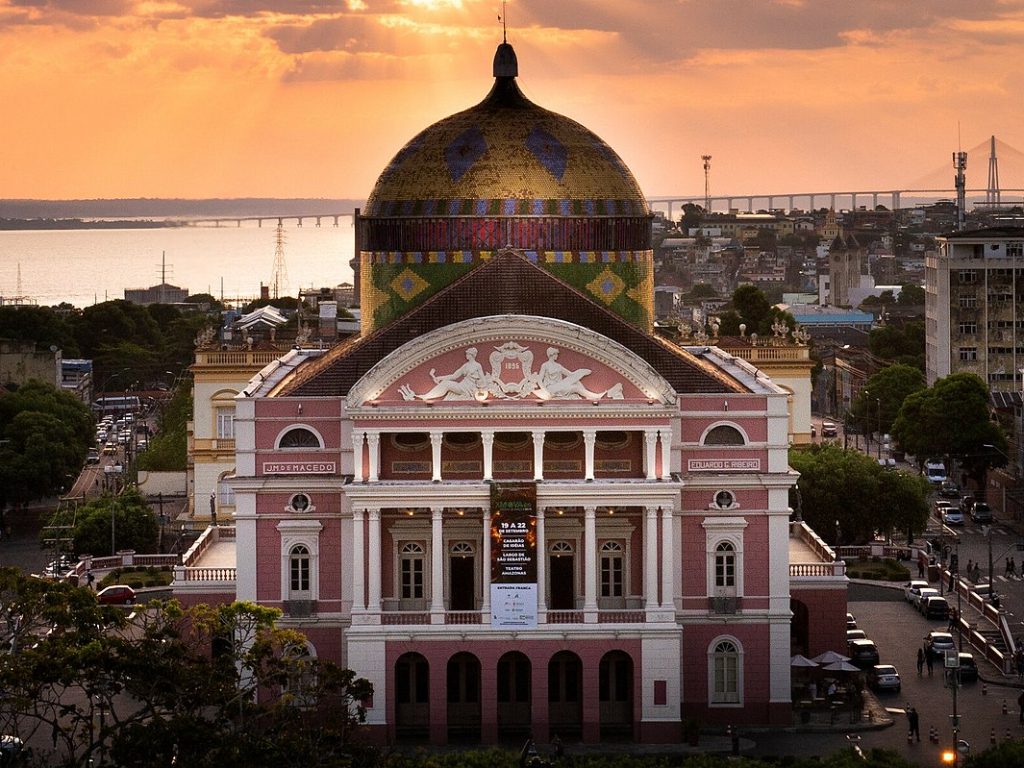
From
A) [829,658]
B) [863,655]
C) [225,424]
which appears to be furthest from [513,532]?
[225,424]

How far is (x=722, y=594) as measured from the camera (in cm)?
8306

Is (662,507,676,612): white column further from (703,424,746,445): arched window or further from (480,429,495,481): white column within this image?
(480,429,495,481): white column

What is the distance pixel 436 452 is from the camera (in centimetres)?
8094

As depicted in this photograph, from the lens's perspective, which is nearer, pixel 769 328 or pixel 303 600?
pixel 303 600

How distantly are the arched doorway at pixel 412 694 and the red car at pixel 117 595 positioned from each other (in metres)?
21.9

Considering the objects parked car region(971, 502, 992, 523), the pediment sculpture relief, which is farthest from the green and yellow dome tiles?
parked car region(971, 502, 992, 523)

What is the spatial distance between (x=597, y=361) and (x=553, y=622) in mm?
7480

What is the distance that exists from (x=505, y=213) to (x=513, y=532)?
1272cm

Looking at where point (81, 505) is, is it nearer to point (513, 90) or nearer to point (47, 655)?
point (513, 90)

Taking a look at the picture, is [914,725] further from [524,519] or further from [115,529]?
[115,529]

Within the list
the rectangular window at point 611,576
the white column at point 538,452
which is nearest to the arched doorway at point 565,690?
the rectangular window at point 611,576

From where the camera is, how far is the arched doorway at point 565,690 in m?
82.2

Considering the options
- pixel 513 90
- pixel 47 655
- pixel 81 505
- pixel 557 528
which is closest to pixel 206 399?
pixel 81 505

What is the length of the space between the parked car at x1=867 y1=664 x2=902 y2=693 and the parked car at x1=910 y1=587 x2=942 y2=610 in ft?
41.0
